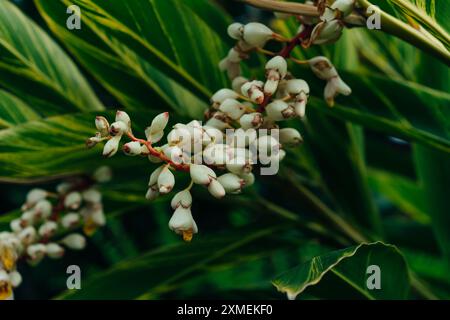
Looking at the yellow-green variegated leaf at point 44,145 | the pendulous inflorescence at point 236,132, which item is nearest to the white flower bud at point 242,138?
the pendulous inflorescence at point 236,132

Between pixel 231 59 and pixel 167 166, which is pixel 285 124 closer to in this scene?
pixel 231 59

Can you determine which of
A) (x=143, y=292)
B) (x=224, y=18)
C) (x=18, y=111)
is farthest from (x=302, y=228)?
(x=18, y=111)

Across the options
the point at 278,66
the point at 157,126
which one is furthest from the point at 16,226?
the point at 278,66

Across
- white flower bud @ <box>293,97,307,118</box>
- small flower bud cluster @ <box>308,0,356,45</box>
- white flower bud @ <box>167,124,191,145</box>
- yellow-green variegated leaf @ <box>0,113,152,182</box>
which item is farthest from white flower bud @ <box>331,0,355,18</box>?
yellow-green variegated leaf @ <box>0,113,152,182</box>

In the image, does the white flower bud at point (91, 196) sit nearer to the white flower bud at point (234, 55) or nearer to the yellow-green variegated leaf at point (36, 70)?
the yellow-green variegated leaf at point (36, 70)

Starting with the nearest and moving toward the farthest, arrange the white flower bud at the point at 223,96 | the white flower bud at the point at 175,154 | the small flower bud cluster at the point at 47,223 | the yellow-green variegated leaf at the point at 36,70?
the white flower bud at the point at 175,154
the white flower bud at the point at 223,96
the small flower bud cluster at the point at 47,223
the yellow-green variegated leaf at the point at 36,70

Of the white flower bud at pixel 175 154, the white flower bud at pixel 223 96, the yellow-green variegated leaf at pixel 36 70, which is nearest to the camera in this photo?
the white flower bud at pixel 175 154

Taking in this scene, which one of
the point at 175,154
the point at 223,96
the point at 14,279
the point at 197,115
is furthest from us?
the point at 197,115

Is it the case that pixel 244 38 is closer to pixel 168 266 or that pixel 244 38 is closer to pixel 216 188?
pixel 216 188
